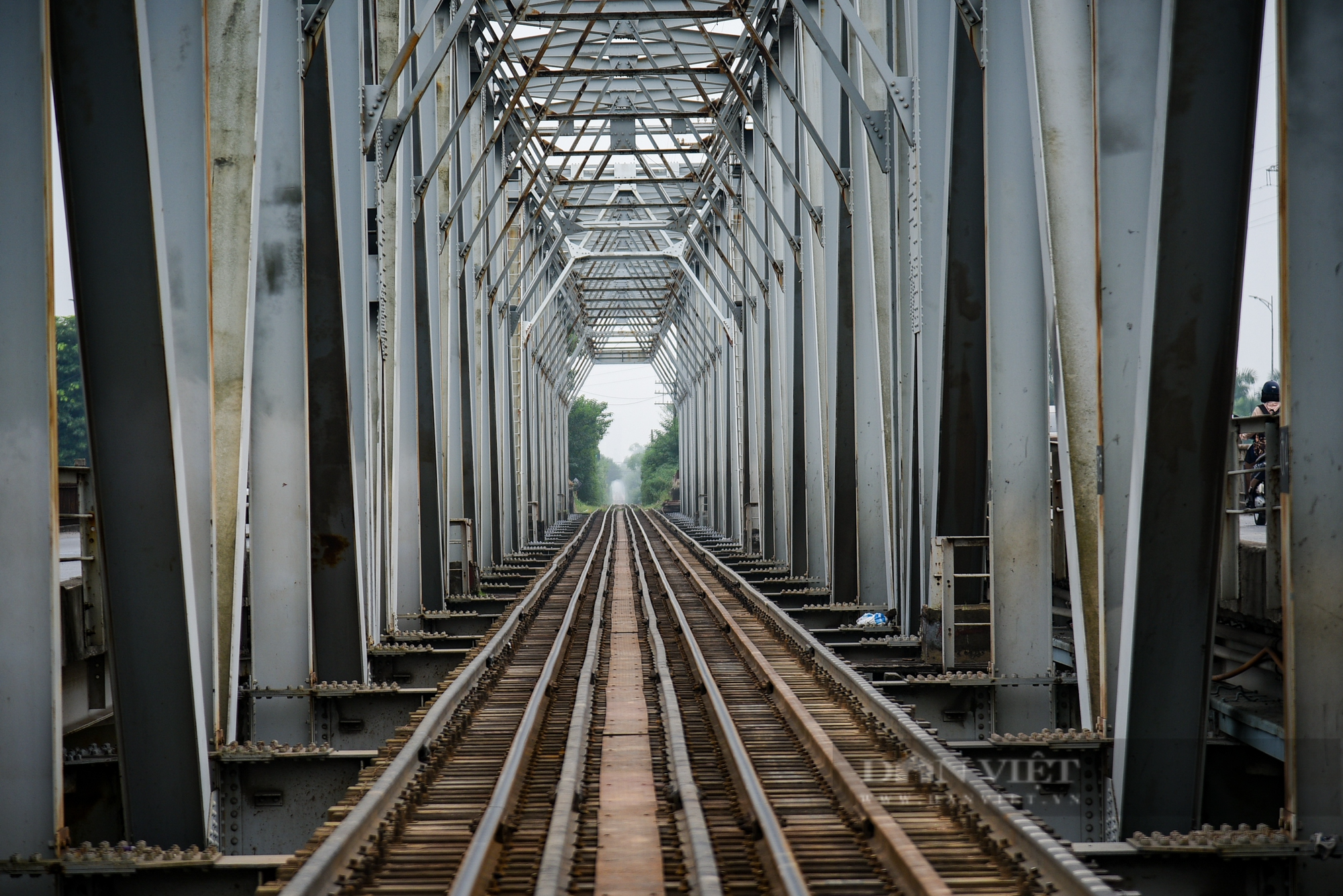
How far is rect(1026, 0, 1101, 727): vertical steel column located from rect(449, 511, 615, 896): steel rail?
3194 millimetres

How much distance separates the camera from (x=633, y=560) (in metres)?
23.8

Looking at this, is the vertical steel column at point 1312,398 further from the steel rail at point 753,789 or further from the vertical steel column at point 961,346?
the vertical steel column at point 961,346

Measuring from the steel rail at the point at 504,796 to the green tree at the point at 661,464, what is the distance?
293 feet

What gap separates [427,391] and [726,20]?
13603mm

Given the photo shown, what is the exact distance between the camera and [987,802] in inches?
201

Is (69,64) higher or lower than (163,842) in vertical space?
higher

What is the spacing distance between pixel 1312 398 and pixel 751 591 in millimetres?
10509

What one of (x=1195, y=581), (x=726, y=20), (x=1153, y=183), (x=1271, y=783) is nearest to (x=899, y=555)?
(x=1271, y=783)

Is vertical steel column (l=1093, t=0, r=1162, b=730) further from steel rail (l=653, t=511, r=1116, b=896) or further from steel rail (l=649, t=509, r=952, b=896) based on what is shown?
steel rail (l=649, t=509, r=952, b=896)

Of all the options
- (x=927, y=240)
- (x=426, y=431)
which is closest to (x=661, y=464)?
(x=426, y=431)

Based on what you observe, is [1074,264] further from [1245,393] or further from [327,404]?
[1245,393]

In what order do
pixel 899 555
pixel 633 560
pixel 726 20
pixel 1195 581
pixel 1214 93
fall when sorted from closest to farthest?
pixel 1214 93
pixel 1195 581
pixel 899 555
pixel 633 560
pixel 726 20

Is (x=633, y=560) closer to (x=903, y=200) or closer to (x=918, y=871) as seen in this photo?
(x=903, y=200)

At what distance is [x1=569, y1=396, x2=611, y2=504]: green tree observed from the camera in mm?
102062
